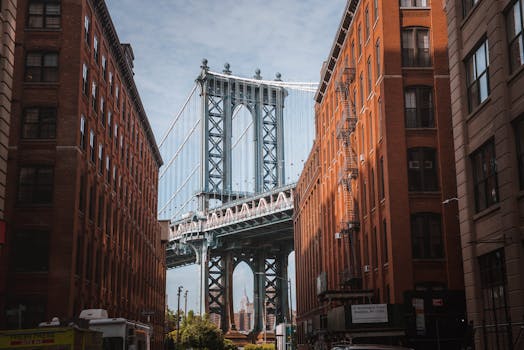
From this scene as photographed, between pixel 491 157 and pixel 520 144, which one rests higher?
pixel 491 157

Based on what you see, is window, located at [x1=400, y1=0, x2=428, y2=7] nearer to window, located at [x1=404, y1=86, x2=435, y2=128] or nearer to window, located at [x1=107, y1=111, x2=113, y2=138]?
window, located at [x1=404, y1=86, x2=435, y2=128]

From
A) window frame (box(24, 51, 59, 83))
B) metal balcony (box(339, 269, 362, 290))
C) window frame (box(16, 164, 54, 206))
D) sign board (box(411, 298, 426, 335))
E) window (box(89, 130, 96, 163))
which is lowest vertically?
sign board (box(411, 298, 426, 335))

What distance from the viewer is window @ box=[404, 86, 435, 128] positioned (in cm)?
4369

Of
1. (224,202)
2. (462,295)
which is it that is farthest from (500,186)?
(224,202)

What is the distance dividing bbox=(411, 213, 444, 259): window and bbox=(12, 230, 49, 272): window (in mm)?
20057

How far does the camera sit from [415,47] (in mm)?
44656

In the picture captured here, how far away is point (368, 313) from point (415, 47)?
51.2 ft

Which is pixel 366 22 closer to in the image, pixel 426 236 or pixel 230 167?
pixel 426 236

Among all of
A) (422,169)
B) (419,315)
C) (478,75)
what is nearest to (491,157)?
(478,75)

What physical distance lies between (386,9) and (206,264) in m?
97.0

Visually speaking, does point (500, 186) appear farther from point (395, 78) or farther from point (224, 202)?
point (224, 202)

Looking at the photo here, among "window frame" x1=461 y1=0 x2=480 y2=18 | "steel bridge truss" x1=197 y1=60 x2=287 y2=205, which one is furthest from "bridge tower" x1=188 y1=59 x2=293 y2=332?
"window frame" x1=461 y1=0 x2=480 y2=18

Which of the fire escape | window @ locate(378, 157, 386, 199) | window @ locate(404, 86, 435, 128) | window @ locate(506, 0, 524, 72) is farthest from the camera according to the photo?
the fire escape

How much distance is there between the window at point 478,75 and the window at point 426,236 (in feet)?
48.8
